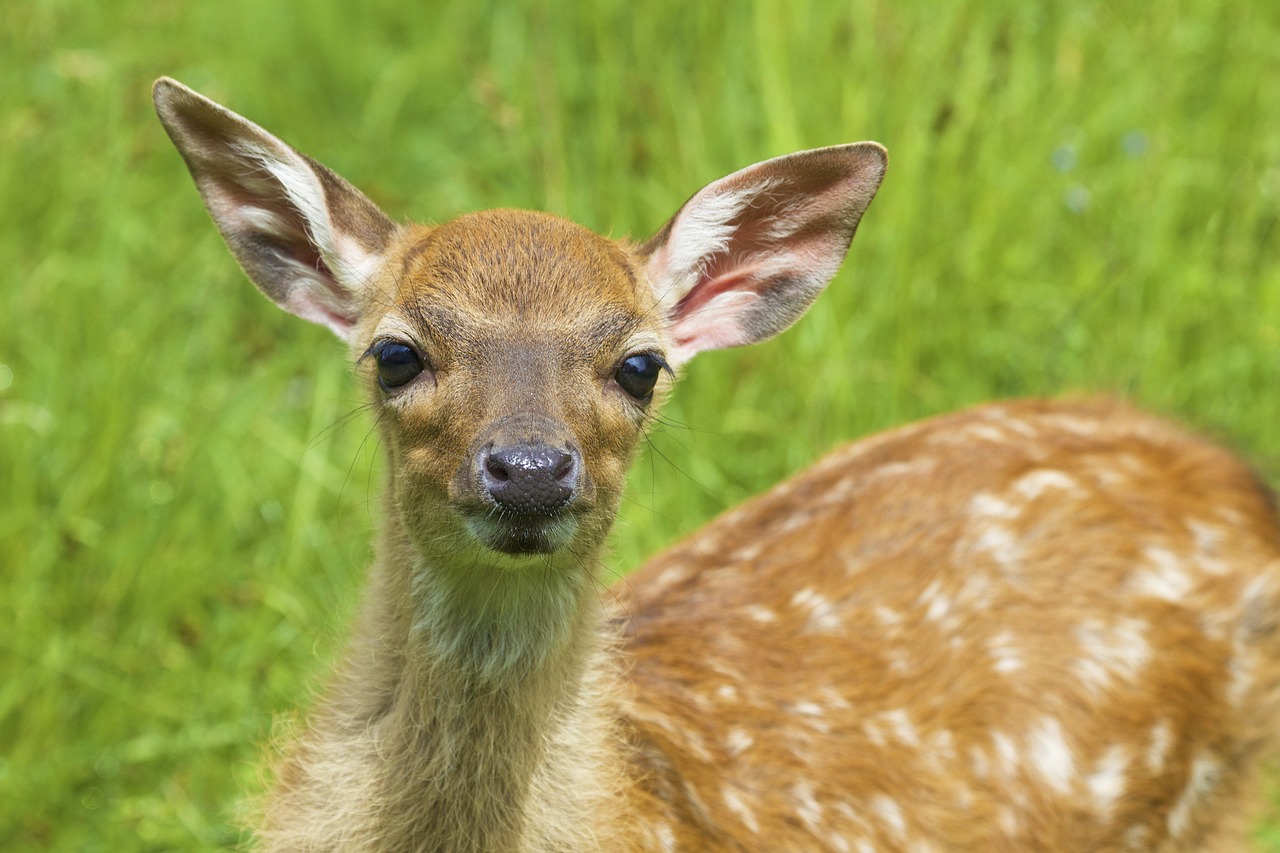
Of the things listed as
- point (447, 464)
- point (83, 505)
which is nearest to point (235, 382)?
point (83, 505)

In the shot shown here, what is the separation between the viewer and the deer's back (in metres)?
4.02

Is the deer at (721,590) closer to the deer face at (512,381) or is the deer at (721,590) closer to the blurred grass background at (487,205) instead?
the deer face at (512,381)

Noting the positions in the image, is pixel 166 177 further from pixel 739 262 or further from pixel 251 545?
pixel 739 262

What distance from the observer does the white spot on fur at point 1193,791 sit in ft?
14.5

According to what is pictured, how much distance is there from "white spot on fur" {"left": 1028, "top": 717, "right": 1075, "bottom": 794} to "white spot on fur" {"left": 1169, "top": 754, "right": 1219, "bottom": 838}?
0.40m

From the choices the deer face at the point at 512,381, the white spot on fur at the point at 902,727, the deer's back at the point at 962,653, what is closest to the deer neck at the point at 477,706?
the deer face at the point at 512,381

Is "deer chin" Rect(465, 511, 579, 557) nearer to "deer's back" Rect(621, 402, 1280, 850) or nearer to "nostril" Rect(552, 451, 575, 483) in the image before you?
"nostril" Rect(552, 451, 575, 483)

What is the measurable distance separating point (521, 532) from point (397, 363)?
0.47 metres

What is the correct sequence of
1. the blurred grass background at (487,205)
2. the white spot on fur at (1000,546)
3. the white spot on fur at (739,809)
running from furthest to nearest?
the blurred grass background at (487,205) → the white spot on fur at (1000,546) → the white spot on fur at (739,809)

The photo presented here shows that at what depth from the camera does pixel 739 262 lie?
4.15 metres

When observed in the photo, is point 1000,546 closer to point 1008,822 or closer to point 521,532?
point 1008,822

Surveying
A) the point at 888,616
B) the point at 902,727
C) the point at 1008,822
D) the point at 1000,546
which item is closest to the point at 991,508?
the point at 1000,546

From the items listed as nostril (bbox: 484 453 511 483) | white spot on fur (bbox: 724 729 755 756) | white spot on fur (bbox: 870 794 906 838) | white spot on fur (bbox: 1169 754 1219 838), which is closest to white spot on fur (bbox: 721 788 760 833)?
white spot on fur (bbox: 724 729 755 756)

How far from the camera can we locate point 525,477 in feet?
10.4
